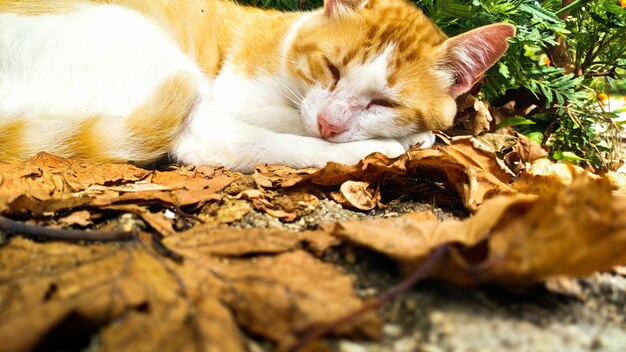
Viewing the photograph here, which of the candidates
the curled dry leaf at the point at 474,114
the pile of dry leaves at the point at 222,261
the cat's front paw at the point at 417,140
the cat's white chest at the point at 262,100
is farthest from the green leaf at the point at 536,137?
the pile of dry leaves at the point at 222,261

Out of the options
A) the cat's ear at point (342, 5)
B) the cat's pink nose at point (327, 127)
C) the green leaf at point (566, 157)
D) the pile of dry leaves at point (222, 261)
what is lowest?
the green leaf at point (566, 157)

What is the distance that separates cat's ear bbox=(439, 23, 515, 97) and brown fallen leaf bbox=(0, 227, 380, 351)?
4.84 feet

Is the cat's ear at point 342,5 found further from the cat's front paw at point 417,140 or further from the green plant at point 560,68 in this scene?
the cat's front paw at point 417,140

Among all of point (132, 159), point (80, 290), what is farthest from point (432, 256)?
point (132, 159)

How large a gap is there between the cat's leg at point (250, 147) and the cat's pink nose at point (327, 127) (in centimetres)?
5

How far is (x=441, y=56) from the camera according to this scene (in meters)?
2.08

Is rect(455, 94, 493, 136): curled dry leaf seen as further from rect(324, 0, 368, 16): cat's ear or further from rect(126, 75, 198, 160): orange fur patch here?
rect(126, 75, 198, 160): orange fur patch

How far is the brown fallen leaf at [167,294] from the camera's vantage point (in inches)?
26.1

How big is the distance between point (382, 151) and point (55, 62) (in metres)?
1.40

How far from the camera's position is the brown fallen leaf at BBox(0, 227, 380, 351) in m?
0.66

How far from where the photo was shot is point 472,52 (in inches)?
79.7

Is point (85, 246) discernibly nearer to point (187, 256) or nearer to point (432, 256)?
point (187, 256)

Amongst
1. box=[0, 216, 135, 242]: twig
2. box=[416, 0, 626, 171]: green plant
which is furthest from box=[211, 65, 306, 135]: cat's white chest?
box=[0, 216, 135, 242]: twig

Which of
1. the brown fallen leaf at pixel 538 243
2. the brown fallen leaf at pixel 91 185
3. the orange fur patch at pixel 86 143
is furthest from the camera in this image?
the orange fur patch at pixel 86 143
